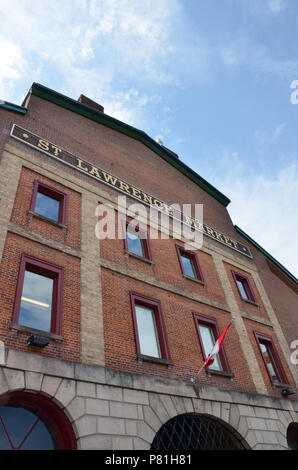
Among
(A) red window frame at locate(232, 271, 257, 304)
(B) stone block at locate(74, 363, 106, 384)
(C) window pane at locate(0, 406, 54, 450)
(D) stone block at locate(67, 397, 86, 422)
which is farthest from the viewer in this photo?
(A) red window frame at locate(232, 271, 257, 304)

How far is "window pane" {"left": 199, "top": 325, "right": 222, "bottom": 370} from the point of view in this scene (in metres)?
13.5

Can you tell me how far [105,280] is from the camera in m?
11.9

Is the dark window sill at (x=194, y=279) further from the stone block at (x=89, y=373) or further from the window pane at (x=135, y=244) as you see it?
the stone block at (x=89, y=373)

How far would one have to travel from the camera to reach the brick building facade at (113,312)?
28.7 ft

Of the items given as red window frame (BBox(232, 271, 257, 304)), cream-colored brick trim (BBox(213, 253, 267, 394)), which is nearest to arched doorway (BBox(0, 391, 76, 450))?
cream-colored brick trim (BBox(213, 253, 267, 394))

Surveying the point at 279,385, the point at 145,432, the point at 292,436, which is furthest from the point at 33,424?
the point at 292,436

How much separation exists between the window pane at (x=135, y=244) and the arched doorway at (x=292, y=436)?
9.12 metres

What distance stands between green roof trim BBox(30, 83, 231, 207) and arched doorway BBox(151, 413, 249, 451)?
15.0 m

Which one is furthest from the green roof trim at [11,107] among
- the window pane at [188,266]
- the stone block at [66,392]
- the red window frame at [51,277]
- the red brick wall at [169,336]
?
the stone block at [66,392]

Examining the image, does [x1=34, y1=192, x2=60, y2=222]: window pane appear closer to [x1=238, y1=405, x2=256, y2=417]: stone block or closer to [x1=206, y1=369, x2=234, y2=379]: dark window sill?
[x1=206, y1=369, x2=234, y2=379]: dark window sill

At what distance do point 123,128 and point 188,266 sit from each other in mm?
9401

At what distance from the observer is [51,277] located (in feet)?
35.8

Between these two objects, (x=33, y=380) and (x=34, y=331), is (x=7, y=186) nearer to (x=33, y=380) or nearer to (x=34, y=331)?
(x=34, y=331)
